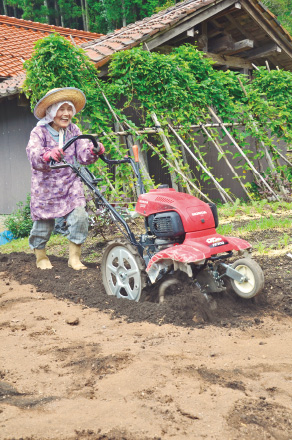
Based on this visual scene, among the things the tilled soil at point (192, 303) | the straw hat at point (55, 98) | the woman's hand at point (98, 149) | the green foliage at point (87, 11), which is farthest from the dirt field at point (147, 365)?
the green foliage at point (87, 11)

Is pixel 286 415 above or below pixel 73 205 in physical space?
below

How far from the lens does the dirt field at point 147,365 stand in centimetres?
204

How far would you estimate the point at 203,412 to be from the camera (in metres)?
2.12

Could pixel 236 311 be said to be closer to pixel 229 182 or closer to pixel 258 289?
pixel 258 289

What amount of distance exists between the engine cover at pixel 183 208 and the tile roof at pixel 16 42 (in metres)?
5.02

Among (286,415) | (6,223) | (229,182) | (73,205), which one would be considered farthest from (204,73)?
(286,415)

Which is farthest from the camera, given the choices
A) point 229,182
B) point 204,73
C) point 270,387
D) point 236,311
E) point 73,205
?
point 229,182

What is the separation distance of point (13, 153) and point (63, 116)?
4.73m

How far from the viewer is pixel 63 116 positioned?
5.02m

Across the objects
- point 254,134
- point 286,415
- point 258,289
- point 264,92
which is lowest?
Result: point 286,415

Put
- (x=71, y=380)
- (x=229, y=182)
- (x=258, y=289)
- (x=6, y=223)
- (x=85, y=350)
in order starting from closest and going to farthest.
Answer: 1. (x=71, y=380)
2. (x=85, y=350)
3. (x=258, y=289)
4. (x=6, y=223)
5. (x=229, y=182)

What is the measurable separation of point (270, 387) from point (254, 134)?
7.71 metres

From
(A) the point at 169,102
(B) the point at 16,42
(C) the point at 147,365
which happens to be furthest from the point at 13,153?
(C) the point at 147,365

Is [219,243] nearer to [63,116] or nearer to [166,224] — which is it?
[166,224]
